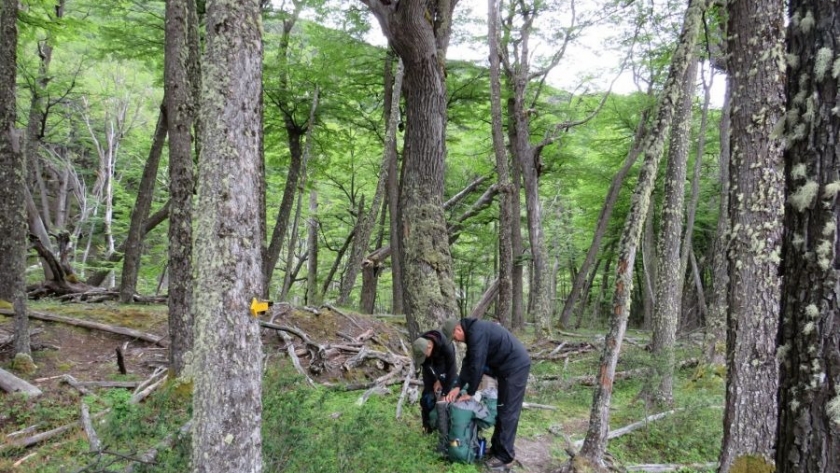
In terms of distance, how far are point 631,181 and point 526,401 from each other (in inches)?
524

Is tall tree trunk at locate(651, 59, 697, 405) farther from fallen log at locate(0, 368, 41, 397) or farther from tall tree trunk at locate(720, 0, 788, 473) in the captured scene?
fallen log at locate(0, 368, 41, 397)

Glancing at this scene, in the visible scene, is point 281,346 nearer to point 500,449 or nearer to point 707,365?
point 500,449

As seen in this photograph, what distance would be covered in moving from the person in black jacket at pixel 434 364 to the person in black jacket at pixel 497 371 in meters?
0.23

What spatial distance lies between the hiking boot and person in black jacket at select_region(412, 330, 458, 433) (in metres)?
0.80

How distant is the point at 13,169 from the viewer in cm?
674

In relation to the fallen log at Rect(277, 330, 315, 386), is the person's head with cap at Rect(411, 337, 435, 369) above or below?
above

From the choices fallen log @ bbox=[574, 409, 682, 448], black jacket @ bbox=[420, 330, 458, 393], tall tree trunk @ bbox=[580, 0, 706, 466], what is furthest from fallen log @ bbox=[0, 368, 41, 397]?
fallen log @ bbox=[574, 409, 682, 448]

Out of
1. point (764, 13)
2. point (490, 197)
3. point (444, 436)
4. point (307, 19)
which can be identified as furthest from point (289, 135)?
point (764, 13)

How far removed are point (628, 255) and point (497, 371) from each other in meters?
1.93

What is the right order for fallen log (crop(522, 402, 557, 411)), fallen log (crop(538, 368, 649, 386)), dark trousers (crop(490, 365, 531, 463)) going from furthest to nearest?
fallen log (crop(538, 368, 649, 386)) < fallen log (crop(522, 402, 557, 411)) < dark trousers (crop(490, 365, 531, 463))

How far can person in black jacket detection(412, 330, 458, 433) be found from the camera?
5.74 m

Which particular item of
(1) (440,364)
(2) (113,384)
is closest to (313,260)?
(2) (113,384)

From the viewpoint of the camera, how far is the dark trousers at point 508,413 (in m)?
5.46

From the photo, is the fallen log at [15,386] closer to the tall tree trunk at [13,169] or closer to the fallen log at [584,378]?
the tall tree trunk at [13,169]
